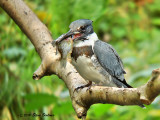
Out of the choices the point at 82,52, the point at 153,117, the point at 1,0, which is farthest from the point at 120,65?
the point at 153,117

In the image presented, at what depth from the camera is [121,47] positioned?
2562 mm

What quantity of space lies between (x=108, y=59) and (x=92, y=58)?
0.06 metres

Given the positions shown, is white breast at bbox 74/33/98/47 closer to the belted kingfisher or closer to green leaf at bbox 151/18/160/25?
the belted kingfisher

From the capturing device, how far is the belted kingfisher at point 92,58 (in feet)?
3.31

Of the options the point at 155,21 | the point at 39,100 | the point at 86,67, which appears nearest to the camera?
the point at 86,67

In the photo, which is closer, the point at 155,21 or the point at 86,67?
the point at 86,67

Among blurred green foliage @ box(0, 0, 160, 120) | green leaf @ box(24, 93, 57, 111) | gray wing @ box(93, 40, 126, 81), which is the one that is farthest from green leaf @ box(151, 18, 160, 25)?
gray wing @ box(93, 40, 126, 81)

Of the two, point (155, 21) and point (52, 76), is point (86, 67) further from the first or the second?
point (155, 21)

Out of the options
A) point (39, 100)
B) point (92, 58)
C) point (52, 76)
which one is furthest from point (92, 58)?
point (52, 76)

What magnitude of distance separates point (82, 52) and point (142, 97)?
422mm

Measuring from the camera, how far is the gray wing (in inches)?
40.4

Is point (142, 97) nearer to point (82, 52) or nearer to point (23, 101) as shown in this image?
point (82, 52)

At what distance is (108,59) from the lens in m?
1.05

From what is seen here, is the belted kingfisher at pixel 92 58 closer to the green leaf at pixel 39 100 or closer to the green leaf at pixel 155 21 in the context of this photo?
the green leaf at pixel 39 100
